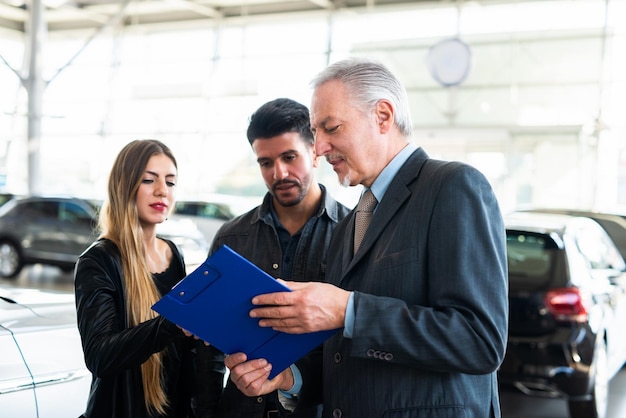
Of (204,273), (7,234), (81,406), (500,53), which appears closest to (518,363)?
(81,406)

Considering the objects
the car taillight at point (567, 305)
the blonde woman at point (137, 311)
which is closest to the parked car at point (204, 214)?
the car taillight at point (567, 305)

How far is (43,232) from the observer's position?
11.8 meters

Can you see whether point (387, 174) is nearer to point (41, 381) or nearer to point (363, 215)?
point (363, 215)

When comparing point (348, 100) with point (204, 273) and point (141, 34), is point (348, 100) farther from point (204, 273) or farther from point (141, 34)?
point (141, 34)

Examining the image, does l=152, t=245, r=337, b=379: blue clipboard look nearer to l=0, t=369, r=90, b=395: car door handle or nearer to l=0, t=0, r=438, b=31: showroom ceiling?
l=0, t=369, r=90, b=395: car door handle

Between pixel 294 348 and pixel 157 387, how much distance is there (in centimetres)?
74

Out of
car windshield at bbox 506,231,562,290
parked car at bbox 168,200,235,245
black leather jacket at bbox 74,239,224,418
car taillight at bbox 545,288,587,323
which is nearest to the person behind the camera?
black leather jacket at bbox 74,239,224,418

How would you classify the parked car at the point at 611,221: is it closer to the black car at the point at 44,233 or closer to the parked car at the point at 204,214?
the parked car at the point at 204,214

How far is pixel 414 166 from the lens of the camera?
Answer: 1.77 m

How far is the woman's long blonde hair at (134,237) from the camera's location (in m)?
2.29

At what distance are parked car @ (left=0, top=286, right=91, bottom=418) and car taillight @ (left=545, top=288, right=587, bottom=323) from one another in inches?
119

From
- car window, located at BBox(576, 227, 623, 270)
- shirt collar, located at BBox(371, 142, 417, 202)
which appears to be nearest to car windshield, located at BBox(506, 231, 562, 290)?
car window, located at BBox(576, 227, 623, 270)

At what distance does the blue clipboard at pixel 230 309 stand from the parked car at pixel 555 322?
3.26m

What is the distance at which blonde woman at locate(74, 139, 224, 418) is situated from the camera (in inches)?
82.0
